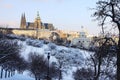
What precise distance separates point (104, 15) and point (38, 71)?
65317mm

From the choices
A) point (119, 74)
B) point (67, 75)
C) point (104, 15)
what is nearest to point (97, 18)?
point (104, 15)

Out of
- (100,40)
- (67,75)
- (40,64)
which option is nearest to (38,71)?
(40,64)

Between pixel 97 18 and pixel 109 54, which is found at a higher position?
pixel 97 18

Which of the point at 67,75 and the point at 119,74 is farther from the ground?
the point at 119,74

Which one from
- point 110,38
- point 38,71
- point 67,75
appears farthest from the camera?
point 67,75

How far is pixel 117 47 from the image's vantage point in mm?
15086

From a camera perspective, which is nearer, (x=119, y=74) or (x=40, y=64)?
(x=119, y=74)

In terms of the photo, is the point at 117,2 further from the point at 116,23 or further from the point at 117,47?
the point at 117,47

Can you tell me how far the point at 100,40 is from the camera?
16812mm

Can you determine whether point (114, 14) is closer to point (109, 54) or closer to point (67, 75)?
point (109, 54)

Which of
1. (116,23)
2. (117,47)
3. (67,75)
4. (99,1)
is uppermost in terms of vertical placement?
(99,1)

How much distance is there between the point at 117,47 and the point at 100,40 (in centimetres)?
183

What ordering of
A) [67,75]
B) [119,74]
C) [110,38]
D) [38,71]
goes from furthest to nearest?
1. [67,75]
2. [38,71]
3. [110,38]
4. [119,74]

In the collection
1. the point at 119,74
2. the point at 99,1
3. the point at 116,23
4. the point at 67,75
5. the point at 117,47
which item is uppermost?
the point at 99,1
